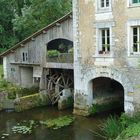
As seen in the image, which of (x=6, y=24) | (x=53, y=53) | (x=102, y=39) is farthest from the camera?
(x=6, y=24)

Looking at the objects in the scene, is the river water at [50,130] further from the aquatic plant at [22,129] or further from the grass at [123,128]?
the grass at [123,128]

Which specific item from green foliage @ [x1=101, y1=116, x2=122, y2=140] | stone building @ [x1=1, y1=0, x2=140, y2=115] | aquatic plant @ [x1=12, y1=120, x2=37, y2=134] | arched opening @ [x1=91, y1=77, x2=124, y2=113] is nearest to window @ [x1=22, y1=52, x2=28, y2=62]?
stone building @ [x1=1, y1=0, x2=140, y2=115]

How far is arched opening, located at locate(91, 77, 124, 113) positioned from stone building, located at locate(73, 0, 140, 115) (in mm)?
63

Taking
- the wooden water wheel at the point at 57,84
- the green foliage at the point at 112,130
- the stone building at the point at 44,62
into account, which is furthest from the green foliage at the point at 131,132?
the wooden water wheel at the point at 57,84

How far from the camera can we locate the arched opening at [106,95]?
20469 mm

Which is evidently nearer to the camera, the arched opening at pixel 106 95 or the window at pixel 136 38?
the window at pixel 136 38

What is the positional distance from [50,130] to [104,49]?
525 centimetres

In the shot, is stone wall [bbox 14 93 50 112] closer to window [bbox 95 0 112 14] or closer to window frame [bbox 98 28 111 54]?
window frame [bbox 98 28 111 54]

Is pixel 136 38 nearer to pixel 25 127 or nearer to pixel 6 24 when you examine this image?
pixel 25 127

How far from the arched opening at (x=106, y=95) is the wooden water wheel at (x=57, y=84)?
3037 millimetres

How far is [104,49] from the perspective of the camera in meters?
18.4

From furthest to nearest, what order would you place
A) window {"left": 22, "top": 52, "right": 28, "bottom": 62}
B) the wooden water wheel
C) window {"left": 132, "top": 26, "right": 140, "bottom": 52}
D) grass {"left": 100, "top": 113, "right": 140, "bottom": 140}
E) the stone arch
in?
window {"left": 22, "top": 52, "right": 28, "bottom": 62} < the wooden water wheel < the stone arch < window {"left": 132, "top": 26, "right": 140, "bottom": 52} < grass {"left": 100, "top": 113, "right": 140, "bottom": 140}

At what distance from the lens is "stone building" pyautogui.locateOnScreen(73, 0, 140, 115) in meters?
17.0

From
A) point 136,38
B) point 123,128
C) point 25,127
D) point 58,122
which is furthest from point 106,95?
point 123,128
